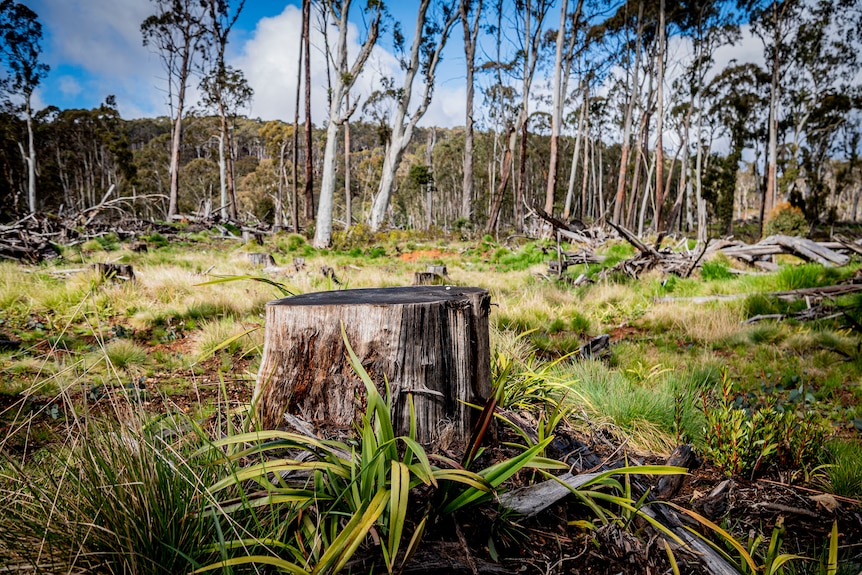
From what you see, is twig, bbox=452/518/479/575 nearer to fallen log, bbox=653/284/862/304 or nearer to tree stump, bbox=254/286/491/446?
tree stump, bbox=254/286/491/446

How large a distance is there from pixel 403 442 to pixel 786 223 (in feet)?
85.7

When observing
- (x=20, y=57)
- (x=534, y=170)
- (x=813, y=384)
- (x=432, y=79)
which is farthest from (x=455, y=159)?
(x=813, y=384)

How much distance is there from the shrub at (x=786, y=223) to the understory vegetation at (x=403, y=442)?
774 inches

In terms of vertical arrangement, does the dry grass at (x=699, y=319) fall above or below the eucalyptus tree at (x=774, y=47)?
below

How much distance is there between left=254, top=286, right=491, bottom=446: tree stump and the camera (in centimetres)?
147

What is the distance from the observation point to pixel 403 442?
4.92 feet

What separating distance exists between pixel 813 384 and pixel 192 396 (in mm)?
4550

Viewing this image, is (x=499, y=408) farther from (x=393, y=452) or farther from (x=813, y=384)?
(x=813, y=384)

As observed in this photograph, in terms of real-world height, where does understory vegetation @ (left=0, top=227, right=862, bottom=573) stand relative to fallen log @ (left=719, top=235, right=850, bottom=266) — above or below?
below

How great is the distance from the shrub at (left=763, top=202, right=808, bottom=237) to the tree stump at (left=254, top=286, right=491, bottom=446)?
24938 millimetres

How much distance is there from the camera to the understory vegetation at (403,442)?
97 cm

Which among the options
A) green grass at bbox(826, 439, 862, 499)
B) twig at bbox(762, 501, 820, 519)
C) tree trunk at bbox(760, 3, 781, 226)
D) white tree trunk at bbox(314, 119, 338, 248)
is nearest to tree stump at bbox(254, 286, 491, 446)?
twig at bbox(762, 501, 820, 519)

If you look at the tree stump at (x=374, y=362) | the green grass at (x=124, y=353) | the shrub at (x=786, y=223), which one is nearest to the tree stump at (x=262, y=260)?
the green grass at (x=124, y=353)

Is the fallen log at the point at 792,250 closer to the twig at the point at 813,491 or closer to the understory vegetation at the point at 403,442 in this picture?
the understory vegetation at the point at 403,442
